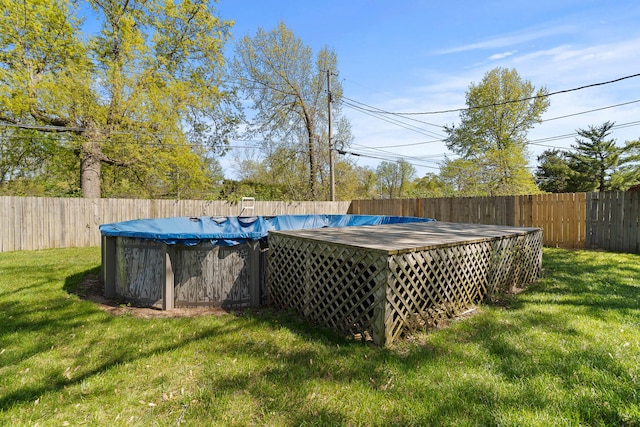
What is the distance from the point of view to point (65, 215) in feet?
28.7

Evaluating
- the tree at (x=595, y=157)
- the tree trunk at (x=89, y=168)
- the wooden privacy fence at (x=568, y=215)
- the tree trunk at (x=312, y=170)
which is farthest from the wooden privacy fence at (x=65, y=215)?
the tree at (x=595, y=157)

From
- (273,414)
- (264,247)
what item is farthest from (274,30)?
(273,414)

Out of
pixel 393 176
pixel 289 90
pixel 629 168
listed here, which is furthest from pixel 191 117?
pixel 393 176

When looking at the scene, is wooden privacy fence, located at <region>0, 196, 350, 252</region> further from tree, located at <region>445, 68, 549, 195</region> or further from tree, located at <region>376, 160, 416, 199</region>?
tree, located at <region>376, 160, 416, 199</region>

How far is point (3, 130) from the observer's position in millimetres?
11211

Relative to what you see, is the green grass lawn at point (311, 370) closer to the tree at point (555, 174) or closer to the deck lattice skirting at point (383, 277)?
the deck lattice skirting at point (383, 277)

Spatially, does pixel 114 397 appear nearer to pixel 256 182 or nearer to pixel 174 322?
pixel 174 322

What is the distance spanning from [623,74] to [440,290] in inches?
330

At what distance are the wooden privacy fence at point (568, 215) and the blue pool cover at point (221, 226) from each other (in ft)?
11.6

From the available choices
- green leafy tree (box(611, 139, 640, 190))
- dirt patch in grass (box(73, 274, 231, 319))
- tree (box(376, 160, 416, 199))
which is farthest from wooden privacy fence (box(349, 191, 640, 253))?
tree (box(376, 160, 416, 199))

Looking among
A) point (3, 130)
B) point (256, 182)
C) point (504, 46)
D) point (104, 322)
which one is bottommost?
point (104, 322)

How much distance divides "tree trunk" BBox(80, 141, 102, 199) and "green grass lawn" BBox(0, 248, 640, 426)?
357 inches

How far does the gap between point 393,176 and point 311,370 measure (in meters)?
37.2

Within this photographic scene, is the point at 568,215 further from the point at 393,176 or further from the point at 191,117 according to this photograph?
the point at 393,176
